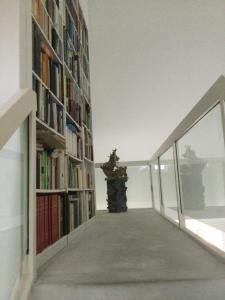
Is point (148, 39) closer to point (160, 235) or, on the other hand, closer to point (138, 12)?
point (138, 12)

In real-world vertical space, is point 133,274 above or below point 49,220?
below

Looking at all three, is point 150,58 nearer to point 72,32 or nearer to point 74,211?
point 72,32

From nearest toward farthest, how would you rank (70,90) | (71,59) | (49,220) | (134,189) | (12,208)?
(12,208) → (49,220) → (70,90) → (71,59) → (134,189)

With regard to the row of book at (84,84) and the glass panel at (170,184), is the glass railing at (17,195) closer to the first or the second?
the glass panel at (170,184)

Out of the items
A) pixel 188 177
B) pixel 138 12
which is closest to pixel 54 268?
pixel 188 177

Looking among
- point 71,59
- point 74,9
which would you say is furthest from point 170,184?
point 74,9

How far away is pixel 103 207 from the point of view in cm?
546

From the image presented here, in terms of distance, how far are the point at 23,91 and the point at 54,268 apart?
94 centimetres

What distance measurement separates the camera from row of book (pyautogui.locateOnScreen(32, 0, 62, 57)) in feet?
5.70

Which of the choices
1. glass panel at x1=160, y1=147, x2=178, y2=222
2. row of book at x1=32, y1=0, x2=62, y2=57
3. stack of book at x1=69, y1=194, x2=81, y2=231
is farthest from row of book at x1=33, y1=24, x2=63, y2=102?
glass panel at x1=160, y1=147, x2=178, y2=222

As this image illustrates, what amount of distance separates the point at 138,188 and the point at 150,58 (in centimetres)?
285

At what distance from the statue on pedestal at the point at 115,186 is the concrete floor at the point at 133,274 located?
311cm

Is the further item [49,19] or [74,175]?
[74,175]

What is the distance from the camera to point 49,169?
71.2 inches
